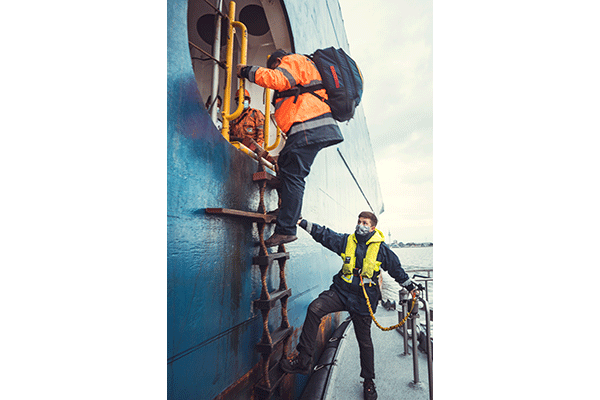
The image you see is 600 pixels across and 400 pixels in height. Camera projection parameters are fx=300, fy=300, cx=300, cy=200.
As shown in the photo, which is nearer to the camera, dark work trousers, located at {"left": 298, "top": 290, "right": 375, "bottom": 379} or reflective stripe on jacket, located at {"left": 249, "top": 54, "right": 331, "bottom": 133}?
reflective stripe on jacket, located at {"left": 249, "top": 54, "right": 331, "bottom": 133}

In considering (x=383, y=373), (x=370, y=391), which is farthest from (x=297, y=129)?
(x=383, y=373)

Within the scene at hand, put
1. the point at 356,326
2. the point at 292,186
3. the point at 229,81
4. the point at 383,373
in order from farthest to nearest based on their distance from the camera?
the point at 383,373 → the point at 356,326 → the point at 292,186 → the point at 229,81

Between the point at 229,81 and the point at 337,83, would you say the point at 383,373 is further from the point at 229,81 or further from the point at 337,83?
the point at 229,81

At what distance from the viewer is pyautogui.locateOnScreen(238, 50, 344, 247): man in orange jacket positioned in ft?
7.21

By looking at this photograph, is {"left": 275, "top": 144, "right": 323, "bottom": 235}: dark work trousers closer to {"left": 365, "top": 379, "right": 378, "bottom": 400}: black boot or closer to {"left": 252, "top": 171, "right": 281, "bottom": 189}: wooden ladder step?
{"left": 252, "top": 171, "right": 281, "bottom": 189}: wooden ladder step

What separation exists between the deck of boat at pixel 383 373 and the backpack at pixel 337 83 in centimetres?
269

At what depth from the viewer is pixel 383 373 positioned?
338cm

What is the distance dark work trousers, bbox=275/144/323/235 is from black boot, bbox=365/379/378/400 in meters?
1.80

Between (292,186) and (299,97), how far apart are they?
26.4 inches

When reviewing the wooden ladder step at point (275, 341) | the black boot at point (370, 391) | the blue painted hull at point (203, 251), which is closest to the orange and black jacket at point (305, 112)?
the blue painted hull at point (203, 251)

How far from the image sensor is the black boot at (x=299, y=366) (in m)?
2.51

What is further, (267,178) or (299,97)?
(267,178)

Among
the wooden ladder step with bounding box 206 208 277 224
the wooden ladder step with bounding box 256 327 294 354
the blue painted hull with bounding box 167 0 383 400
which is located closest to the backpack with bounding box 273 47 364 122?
the blue painted hull with bounding box 167 0 383 400

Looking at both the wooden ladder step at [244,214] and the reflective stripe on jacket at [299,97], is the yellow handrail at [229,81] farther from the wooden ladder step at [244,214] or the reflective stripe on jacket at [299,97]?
the wooden ladder step at [244,214]
